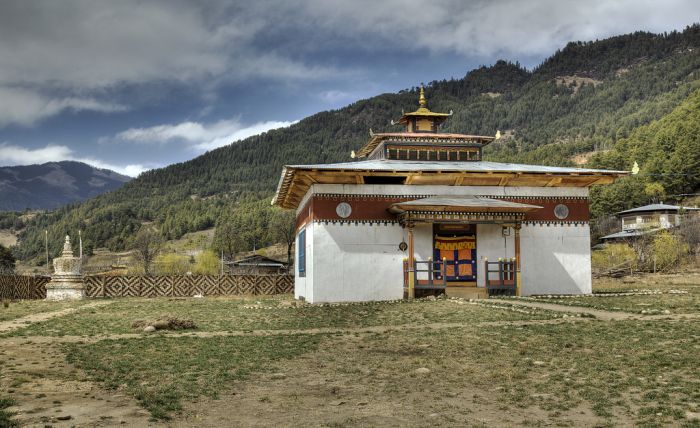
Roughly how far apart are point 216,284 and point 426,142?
18517 mm

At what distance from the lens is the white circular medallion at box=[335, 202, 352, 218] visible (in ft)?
94.2

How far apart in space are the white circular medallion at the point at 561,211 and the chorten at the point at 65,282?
27.8 meters

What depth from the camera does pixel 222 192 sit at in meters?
180

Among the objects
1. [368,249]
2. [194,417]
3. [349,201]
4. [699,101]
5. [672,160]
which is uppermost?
[699,101]

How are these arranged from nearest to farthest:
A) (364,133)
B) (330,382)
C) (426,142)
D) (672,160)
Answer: (330,382), (426,142), (672,160), (364,133)

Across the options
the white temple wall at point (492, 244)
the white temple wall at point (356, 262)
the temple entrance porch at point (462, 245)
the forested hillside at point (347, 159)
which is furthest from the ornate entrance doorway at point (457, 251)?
the forested hillside at point (347, 159)

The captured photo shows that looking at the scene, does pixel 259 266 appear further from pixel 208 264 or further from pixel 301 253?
pixel 301 253

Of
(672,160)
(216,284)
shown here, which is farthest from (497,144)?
(216,284)

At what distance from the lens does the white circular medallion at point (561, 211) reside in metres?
30.6

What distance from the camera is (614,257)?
197 feet

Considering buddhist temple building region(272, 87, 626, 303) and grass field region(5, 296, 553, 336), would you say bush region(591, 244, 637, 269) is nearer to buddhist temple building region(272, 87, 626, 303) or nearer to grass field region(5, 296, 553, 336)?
buddhist temple building region(272, 87, 626, 303)

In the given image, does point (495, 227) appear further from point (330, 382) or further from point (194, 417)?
point (194, 417)

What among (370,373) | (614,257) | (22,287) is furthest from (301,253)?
(614,257)

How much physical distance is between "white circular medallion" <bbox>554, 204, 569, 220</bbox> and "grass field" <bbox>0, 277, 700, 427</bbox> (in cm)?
1211
